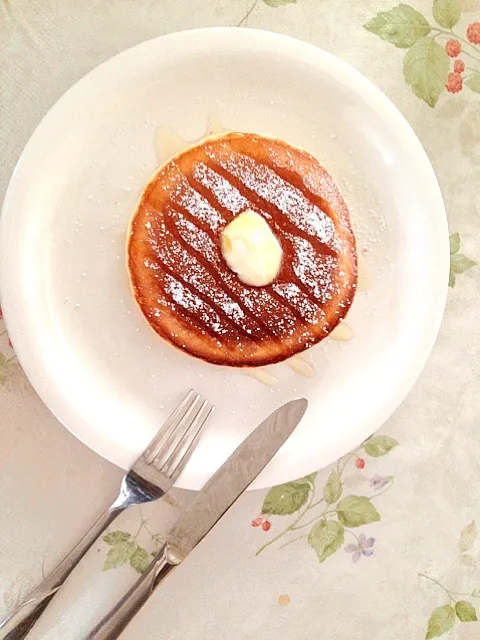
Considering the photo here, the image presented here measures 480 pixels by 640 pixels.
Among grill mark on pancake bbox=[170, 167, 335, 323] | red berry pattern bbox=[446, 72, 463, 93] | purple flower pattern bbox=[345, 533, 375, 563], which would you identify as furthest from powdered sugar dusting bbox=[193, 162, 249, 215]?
purple flower pattern bbox=[345, 533, 375, 563]

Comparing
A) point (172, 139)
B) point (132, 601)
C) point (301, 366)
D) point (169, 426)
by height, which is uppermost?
point (172, 139)

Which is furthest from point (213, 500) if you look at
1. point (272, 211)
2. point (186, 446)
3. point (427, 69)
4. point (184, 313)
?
point (427, 69)

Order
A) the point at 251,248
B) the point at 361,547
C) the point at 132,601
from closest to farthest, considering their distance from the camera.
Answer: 1. the point at 251,248
2. the point at 132,601
3. the point at 361,547

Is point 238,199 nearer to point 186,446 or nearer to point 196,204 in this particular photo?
point 196,204

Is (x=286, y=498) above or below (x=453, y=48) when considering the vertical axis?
below

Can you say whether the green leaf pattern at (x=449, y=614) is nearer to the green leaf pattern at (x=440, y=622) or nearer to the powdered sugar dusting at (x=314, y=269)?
the green leaf pattern at (x=440, y=622)
